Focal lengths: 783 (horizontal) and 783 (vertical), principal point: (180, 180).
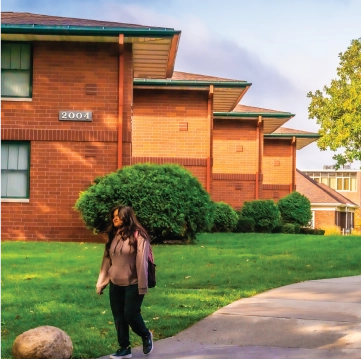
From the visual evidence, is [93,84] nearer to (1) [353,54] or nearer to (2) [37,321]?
(2) [37,321]

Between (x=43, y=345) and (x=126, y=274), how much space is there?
1.05 metres

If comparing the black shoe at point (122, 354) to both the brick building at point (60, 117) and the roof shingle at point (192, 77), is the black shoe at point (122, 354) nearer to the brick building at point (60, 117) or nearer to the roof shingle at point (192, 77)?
the brick building at point (60, 117)

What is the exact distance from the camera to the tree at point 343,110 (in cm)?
4225

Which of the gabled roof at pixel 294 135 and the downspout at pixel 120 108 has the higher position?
the gabled roof at pixel 294 135

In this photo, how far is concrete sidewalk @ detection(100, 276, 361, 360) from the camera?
8.10 m

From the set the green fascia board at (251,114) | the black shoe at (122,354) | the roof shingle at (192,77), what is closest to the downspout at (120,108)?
the roof shingle at (192,77)

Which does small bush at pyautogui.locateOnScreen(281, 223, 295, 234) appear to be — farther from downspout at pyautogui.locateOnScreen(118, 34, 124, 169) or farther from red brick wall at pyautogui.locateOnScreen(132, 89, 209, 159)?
downspout at pyautogui.locateOnScreen(118, 34, 124, 169)

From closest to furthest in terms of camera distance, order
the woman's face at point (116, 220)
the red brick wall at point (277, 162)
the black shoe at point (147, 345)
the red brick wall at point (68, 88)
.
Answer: the woman's face at point (116, 220) → the black shoe at point (147, 345) → the red brick wall at point (68, 88) → the red brick wall at point (277, 162)

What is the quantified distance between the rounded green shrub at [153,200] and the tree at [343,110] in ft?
77.5

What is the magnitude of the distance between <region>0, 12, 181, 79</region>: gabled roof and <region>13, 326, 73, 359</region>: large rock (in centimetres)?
1445

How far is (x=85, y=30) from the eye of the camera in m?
21.1

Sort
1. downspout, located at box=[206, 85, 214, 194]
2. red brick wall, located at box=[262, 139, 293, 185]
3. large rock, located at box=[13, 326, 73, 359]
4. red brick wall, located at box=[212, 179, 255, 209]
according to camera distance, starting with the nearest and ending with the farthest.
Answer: large rock, located at box=[13, 326, 73, 359] → downspout, located at box=[206, 85, 214, 194] → red brick wall, located at box=[212, 179, 255, 209] → red brick wall, located at box=[262, 139, 293, 185]

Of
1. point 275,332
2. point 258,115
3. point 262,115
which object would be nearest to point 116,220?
point 275,332

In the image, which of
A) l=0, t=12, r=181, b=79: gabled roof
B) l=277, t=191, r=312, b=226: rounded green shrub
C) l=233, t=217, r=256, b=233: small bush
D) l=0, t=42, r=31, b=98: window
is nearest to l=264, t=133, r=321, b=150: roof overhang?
l=277, t=191, r=312, b=226: rounded green shrub
